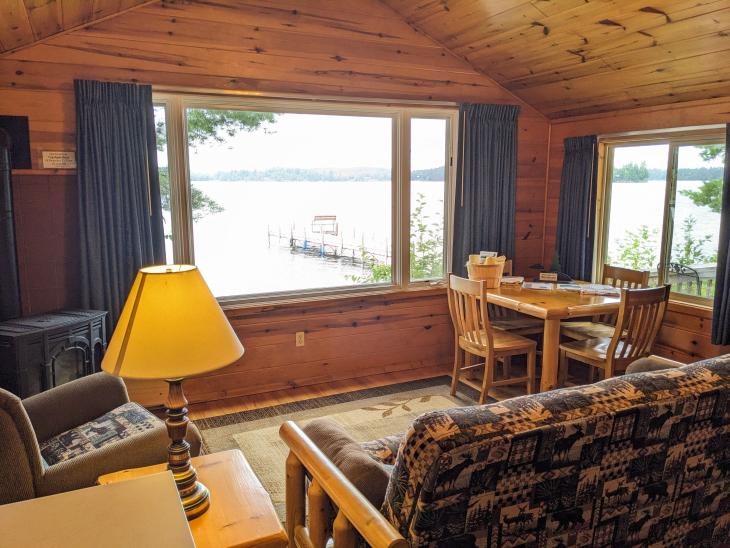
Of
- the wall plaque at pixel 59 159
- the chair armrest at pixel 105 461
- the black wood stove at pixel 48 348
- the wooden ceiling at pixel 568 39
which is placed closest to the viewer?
the chair armrest at pixel 105 461

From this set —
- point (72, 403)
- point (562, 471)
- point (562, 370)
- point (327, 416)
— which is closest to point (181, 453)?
point (562, 471)

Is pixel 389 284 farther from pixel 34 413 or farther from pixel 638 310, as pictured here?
pixel 34 413

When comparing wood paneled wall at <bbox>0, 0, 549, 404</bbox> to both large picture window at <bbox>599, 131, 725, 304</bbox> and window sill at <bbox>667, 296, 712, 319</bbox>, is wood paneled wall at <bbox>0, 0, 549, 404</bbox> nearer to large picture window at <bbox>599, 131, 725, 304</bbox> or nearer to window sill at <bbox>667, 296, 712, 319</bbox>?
large picture window at <bbox>599, 131, 725, 304</bbox>

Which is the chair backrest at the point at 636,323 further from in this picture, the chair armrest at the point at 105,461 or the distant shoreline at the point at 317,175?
the chair armrest at the point at 105,461

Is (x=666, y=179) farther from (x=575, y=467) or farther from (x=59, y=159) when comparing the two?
(x=59, y=159)

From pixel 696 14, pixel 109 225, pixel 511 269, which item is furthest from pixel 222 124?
→ pixel 696 14

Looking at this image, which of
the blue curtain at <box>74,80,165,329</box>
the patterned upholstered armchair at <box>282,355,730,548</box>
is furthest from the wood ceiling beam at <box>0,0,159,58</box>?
the patterned upholstered armchair at <box>282,355,730,548</box>

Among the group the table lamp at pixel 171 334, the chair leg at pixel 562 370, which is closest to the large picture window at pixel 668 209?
the chair leg at pixel 562 370

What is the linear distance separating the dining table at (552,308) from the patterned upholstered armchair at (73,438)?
2234 mm

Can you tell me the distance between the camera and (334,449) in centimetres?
178

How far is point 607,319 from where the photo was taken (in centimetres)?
439

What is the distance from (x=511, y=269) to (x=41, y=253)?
3.41m

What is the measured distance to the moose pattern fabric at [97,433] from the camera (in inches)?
86.4

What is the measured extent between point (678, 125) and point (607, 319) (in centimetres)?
150
